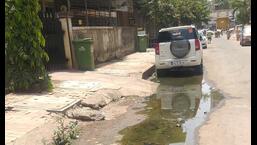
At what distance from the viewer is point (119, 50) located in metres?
24.3

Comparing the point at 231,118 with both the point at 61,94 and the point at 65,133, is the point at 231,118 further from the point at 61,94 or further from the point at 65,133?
the point at 61,94

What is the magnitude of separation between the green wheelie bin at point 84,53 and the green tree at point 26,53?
4.78 m

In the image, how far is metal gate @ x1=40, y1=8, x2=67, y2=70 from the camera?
15.3 m

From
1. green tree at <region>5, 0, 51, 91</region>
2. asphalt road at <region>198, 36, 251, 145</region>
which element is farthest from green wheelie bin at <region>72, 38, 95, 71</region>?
green tree at <region>5, 0, 51, 91</region>

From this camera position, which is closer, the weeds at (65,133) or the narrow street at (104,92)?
the weeds at (65,133)

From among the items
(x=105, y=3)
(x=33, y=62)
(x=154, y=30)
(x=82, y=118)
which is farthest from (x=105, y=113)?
(x=154, y=30)

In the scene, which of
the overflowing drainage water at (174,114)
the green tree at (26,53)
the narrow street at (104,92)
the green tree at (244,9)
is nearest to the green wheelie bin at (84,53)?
the narrow street at (104,92)

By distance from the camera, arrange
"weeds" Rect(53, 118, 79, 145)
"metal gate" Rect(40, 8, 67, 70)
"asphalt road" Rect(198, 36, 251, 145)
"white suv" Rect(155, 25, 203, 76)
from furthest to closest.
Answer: "metal gate" Rect(40, 8, 67, 70), "white suv" Rect(155, 25, 203, 76), "weeds" Rect(53, 118, 79, 145), "asphalt road" Rect(198, 36, 251, 145)

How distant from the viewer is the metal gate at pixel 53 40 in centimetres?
1533

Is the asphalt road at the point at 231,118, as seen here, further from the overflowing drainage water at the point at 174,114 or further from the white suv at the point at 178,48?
the white suv at the point at 178,48

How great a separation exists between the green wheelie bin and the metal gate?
20.1 inches

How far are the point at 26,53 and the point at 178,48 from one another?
6.03m

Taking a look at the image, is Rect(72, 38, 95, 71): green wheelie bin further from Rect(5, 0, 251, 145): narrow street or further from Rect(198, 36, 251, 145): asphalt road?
Rect(198, 36, 251, 145): asphalt road

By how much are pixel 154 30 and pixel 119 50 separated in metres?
17.2
